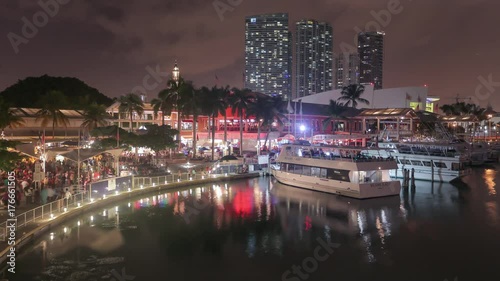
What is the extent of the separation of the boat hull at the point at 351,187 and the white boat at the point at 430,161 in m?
9.75

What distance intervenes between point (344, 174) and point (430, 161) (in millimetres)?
A: 18899

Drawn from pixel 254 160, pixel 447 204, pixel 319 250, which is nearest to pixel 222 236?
pixel 319 250

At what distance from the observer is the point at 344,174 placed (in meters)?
37.2

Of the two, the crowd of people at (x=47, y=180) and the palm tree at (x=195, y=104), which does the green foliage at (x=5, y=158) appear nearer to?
the crowd of people at (x=47, y=180)

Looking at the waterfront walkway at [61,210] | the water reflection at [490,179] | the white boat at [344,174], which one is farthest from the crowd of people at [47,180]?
the water reflection at [490,179]

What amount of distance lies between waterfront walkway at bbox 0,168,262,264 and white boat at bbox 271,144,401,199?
11.3 meters

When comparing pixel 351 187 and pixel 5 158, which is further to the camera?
pixel 351 187

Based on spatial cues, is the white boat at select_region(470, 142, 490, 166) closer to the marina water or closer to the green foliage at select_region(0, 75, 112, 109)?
the marina water

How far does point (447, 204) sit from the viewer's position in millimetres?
35969

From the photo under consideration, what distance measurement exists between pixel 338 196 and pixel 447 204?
953 centimetres

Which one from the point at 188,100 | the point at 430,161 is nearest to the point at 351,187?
the point at 430,161

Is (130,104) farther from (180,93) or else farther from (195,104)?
(195,104)

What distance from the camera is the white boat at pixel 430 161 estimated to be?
1918 inches

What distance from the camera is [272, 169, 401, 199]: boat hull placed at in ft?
119
